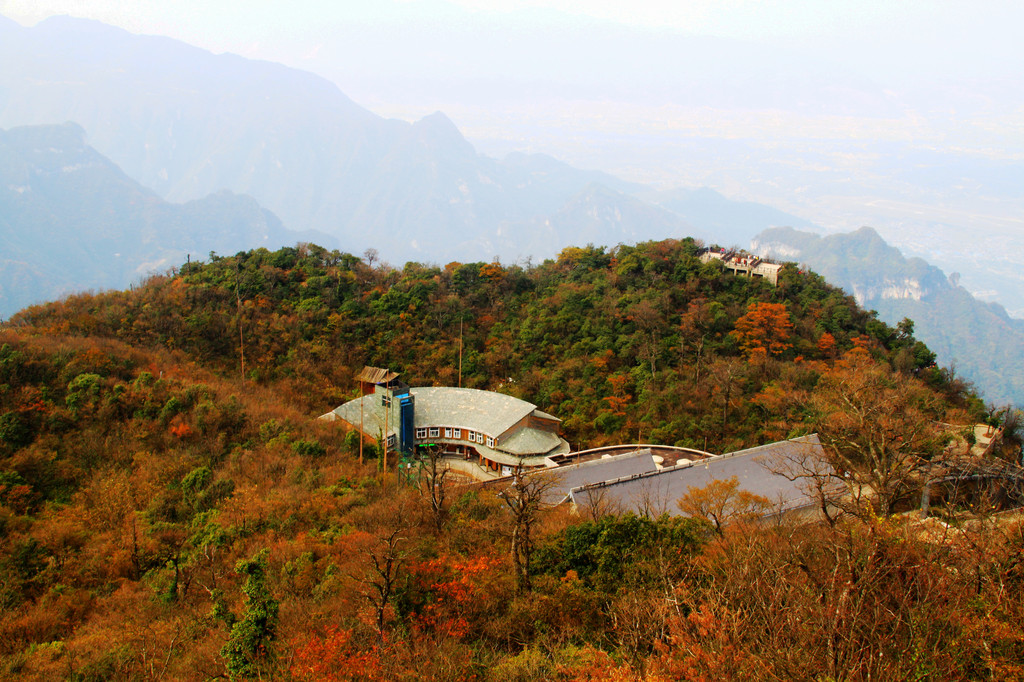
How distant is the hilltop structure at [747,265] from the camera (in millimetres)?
42719

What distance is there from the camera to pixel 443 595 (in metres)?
15.0

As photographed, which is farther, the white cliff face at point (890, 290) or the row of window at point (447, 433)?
the white cliff face at point (890, 290)

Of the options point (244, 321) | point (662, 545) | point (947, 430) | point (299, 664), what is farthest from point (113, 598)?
point (947, 430)

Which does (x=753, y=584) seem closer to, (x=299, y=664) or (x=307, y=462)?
(x=299, y=664)

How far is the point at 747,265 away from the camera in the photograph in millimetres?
43875

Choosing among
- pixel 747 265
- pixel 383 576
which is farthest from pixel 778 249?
pixel 383 576

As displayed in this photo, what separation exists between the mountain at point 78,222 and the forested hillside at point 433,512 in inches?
3787

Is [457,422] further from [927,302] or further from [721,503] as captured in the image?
[927,302]

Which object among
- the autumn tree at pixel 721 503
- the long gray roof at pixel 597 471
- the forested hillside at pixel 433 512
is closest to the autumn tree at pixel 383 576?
the forested hillside at pixel 433 512

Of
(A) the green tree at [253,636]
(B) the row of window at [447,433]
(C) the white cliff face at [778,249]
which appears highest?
(C) the white cliff face at [778,249]

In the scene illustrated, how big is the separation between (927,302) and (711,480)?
122 m

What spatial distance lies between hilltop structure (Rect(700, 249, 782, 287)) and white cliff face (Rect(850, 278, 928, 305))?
9377 cm

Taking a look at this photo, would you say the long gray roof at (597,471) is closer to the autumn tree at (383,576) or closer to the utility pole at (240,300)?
the autumn tree at (383,576)

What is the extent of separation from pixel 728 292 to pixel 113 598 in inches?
1503
